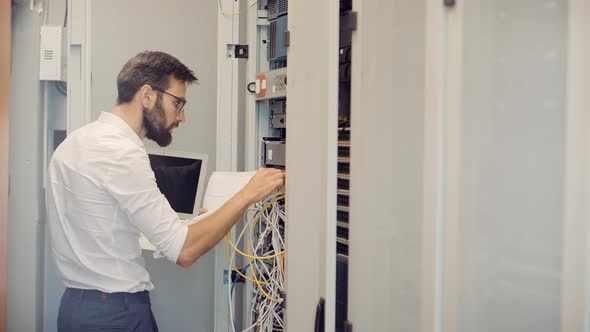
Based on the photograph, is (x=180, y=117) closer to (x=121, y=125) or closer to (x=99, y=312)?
(x=121, y=125)

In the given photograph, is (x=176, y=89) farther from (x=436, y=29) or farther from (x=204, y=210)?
(x=436, y=29)

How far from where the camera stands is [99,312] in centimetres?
173

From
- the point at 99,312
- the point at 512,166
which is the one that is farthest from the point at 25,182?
the point at 512,166

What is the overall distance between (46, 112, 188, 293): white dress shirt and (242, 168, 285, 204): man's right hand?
25cm

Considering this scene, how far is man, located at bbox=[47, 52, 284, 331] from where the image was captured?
169cm

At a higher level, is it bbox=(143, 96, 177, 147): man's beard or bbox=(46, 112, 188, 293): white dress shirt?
bbox=(143, 96, 177, 147): man's beard

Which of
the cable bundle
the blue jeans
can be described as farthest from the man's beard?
the blue jeans

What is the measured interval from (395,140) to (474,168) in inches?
8.3

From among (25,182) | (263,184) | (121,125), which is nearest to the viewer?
(263,184)

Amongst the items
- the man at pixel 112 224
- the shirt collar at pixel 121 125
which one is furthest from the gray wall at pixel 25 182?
the shirt collar at pixel 121 125

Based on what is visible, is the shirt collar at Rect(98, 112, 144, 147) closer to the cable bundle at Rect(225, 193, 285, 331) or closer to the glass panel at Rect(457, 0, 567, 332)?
the cable bundle at Rect(225, 193, 285, 331)

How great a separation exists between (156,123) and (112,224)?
16.2 inches

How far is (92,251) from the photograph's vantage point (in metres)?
1.75

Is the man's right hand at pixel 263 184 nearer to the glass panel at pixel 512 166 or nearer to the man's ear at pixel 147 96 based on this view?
the man's ear at pixel 147 96
